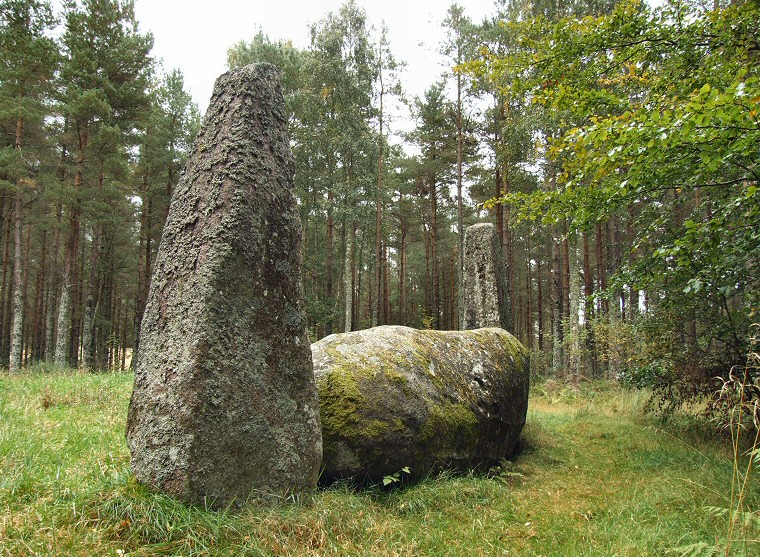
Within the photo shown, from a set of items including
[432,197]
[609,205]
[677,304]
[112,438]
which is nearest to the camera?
[112,438]

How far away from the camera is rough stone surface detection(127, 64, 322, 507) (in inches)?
106

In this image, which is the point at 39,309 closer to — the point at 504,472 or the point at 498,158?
the point at 498,158

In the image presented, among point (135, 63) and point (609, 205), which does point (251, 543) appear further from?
point (135, 63)

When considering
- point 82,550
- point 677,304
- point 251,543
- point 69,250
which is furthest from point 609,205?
point 69,250

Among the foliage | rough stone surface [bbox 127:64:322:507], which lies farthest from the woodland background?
rough stone surface [bbox 127:64:322:507]

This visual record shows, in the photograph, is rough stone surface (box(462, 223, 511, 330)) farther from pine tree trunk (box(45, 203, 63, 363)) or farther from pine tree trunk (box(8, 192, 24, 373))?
pine tree trunk (box(45, 203, 63, 363))

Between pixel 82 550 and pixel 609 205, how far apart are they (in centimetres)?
587

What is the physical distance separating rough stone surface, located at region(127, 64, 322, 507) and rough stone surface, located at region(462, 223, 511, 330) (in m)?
6.85

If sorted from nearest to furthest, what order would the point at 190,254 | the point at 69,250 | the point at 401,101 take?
the point at 190,254, the point at 69,250, the point at 401,101

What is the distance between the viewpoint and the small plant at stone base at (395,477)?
3.64 meters

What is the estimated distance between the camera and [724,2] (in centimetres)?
1255

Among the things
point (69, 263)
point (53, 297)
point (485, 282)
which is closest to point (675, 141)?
point (485, 282)

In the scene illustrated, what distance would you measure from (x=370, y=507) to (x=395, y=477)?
52cm

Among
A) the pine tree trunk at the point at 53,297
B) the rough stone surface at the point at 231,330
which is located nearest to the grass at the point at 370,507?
the rough stone surface at the point at 231,330
